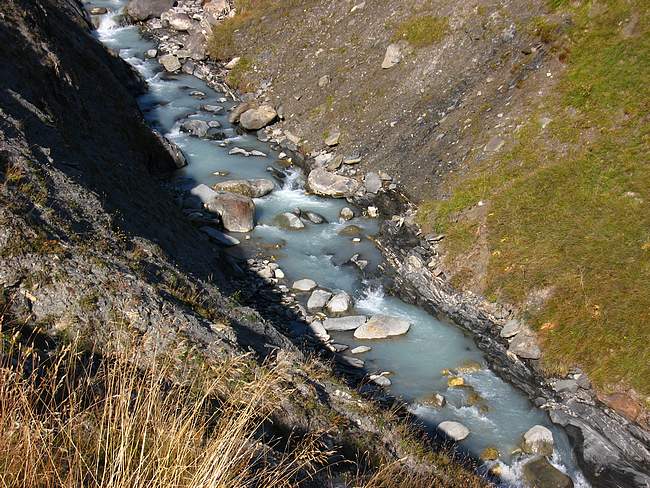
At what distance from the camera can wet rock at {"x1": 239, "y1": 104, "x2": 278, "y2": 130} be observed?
29.0 meters

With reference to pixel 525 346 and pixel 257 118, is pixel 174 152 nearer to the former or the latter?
pixel 257 118

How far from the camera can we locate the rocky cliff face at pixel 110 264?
931 cm

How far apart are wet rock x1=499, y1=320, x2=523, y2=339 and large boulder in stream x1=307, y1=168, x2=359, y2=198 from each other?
8883 mm

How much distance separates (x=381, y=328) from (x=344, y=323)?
104cm

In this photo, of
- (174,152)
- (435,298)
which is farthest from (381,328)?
(174,152)

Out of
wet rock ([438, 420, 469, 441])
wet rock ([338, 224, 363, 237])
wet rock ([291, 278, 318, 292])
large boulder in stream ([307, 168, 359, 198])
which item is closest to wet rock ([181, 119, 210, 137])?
large boulder in stream ([307, 168, 359, 198])

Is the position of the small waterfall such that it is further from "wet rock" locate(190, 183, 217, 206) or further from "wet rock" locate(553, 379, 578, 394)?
"wet rock" locate(553, 379, 578, 394)

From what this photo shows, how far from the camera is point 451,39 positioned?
90.1 feet

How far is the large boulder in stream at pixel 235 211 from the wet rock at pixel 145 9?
26.5 m

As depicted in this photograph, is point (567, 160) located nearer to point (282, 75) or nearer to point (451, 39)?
point (451, 39)

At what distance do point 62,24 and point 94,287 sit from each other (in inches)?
788

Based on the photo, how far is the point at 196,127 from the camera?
2856cm

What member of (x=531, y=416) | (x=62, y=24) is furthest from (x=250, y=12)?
(x=531, y=416)

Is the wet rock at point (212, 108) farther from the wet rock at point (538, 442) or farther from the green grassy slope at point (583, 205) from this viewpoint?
the wet rock at point (538, 442)
